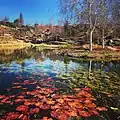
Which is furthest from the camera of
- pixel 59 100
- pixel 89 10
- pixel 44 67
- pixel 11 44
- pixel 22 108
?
pixel 11 44

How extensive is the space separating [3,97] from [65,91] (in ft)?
9.31

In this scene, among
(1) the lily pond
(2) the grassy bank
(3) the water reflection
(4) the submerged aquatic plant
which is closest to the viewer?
(4) the submerged aquatic plant

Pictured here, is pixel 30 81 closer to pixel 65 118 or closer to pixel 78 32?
pixel 65 118

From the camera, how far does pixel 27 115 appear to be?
296 inches

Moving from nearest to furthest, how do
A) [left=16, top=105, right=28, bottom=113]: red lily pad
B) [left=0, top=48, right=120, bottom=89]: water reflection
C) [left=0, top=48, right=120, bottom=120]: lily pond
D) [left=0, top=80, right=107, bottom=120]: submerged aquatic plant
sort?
[left=0, top=80, right=107, bottom=120]: submerged aquatic plant < [left=0, top=48, right=120, bottom=120]: lily pond < [left=16, top=105, right=28, bottom=113]: red lily pad < [left=0, top=48, right=120, bottom=89]: water reflection

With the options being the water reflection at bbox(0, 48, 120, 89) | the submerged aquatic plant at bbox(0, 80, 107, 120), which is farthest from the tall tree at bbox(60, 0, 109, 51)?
the submerged aquatic plant at bbox(0, 80, 107, 120)

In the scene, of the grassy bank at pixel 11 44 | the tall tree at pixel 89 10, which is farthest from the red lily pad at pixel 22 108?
the grassy bank at pixel 11 44

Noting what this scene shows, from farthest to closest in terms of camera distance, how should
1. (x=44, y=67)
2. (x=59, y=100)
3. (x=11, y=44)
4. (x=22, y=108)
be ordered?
(x=11, y=44), (x=44, y=67), (x=59, y=100), (x=22, y=108)

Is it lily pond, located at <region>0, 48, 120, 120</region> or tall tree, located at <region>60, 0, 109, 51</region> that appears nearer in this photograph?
lily pond, located at <region>0, 48, 120, 120</region>

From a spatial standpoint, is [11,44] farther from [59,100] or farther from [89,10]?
[59,100]

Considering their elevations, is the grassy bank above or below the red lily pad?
above

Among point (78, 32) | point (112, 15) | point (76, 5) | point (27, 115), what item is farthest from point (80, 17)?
point (78, 32)

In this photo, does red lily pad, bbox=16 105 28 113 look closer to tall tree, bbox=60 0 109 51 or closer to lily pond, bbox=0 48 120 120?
lily pond, bbox=0 48 120 120

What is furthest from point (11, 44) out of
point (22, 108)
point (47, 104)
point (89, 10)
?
point (22, 108)
